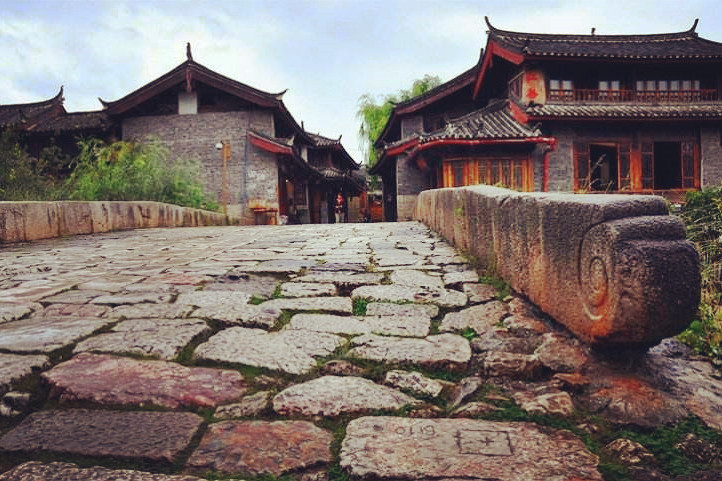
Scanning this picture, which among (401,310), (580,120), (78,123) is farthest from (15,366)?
(78,123)

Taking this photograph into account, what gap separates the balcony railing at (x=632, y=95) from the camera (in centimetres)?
1491

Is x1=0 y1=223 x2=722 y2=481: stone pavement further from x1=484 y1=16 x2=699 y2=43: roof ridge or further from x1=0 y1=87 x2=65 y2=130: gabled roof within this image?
x1=0 y1=87 x2=65 y2=130: gabled roof

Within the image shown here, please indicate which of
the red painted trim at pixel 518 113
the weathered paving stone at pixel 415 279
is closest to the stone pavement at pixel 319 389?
the weathered paving stone at pixel 415 279

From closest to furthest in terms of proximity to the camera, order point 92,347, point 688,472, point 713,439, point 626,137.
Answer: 1. point 688,472
2. point 713,439
3. point 92,347
4. point 626,137

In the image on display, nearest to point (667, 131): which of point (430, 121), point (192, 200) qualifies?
point (430, 121)

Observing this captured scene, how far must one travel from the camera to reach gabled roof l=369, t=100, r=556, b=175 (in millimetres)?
13156

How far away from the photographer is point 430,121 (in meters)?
17.9

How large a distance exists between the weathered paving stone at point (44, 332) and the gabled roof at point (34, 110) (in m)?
19.8

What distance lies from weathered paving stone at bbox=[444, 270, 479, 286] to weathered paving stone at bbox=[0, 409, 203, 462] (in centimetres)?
206

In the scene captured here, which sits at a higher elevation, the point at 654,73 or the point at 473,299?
the point at 654,73

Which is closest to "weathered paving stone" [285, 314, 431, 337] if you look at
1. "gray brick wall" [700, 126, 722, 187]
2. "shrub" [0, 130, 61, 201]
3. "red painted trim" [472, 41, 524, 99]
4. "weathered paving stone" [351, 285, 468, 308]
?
"weathered paving stone" [351, 285, 468, 308]

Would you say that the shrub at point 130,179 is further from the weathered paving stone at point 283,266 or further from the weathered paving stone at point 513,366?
the weathered paving stone at point 513,366

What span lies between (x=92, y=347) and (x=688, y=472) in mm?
1902

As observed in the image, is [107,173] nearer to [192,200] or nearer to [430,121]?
[192,200]
